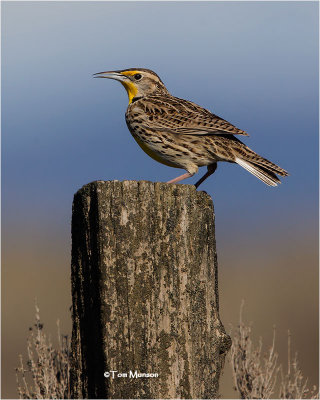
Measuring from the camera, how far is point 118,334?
4105mm

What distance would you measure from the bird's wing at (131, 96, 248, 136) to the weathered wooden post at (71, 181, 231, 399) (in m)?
1.98

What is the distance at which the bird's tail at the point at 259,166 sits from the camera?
611cm

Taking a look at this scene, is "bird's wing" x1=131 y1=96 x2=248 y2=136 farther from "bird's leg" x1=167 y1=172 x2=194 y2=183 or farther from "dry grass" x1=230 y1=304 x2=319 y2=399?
"dry grass" x1=230 y1=304 x2=319 y2=399

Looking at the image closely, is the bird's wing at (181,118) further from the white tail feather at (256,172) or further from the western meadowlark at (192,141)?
the white tail feather at (256,172)

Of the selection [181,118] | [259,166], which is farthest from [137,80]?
[259,166]

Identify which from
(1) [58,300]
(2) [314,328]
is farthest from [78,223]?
(1) [58,300]

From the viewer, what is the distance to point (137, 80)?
23.9ft

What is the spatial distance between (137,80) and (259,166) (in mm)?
1767

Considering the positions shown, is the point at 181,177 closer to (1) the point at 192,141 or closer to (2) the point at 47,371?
(1) the point at 192,141

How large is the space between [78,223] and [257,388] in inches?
87.5

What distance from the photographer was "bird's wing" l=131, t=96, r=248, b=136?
624 centimetres

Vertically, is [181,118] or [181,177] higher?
[181,118]

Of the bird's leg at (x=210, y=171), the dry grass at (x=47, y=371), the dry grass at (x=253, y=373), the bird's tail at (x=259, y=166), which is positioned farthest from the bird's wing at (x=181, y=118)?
the dry grass at (x=47, y=371)

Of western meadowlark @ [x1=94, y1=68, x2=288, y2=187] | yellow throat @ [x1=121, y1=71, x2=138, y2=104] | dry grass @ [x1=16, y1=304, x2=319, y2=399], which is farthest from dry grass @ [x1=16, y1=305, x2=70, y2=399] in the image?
yellow throat @ [x1=121, y1=71, x2=138, y2=104]
